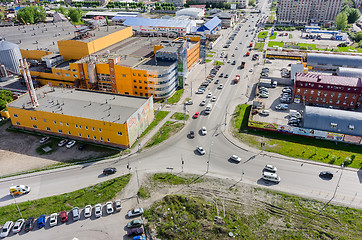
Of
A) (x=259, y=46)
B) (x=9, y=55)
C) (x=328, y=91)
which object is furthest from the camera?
(x=259, y=46)

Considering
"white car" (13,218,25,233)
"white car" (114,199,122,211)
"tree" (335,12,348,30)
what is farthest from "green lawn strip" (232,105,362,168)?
"tree" (335,12,348,30)

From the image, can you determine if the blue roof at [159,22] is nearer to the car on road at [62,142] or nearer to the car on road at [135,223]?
the car on road at [62,142]

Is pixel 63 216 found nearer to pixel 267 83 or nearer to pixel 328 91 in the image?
pixel 267 83

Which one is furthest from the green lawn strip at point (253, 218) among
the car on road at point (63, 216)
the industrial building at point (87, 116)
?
the industrial building at point (87, 116)

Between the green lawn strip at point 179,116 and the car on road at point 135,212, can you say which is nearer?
the car on road at point 135,212

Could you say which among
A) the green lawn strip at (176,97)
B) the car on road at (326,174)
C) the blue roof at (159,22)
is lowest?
the car on road at (326,174)

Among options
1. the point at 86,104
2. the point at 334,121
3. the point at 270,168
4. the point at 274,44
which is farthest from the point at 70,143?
the point at 274,44

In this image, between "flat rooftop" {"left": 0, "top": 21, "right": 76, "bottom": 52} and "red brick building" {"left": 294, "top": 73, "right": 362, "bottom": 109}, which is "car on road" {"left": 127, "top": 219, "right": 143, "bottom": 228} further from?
"flat rooftop" {"left": 0, "top": 21, "right": 76, "bottom": 52}
